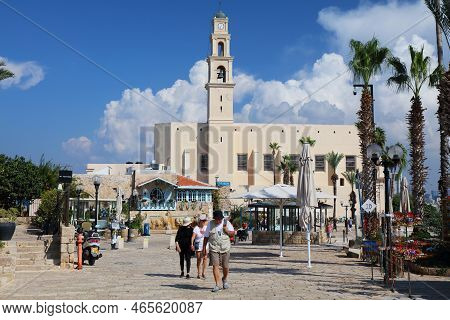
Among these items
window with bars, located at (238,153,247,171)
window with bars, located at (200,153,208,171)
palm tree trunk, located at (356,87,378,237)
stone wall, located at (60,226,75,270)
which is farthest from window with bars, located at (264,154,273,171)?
stone wall, located at (60,226,75,270)

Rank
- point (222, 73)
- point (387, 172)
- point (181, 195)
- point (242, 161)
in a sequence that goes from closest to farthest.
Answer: point (387, 172) < point (181, 195) < point (222, 73) < point (242, 161)

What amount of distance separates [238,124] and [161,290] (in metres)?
56.4

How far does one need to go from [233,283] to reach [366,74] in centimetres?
1341

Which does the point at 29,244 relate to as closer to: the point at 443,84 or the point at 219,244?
the point at 219,244

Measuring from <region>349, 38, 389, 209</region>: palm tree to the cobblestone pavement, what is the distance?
687cm

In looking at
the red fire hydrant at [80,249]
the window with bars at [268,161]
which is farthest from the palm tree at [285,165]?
the red fire hydrant at [80,249]

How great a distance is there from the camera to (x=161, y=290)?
927 cm

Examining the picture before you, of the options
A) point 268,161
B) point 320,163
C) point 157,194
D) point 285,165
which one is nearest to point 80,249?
point 157,194

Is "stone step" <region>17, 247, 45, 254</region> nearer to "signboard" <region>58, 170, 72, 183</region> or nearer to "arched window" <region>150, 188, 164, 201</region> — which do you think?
"signboard" <region>58, 170, 72, 183</region>

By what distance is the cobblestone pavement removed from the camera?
28.5ft

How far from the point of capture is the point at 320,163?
67.6 m

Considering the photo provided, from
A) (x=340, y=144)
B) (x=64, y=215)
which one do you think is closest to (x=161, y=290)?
(x=64, y=215)

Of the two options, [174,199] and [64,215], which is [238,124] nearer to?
[174,199]

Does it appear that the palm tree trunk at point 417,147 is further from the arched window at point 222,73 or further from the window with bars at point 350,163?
the window with bars at point 350,163
